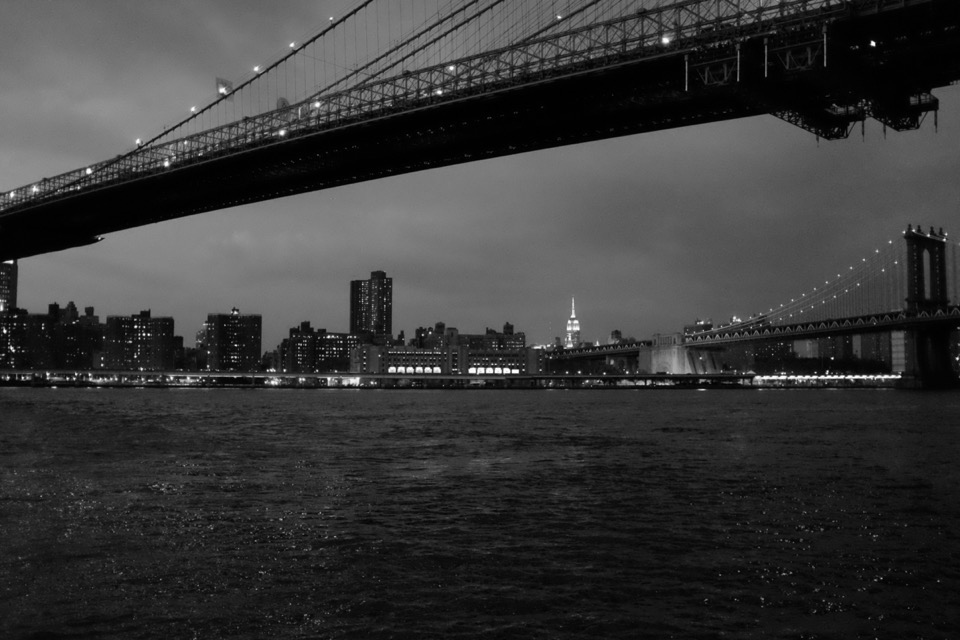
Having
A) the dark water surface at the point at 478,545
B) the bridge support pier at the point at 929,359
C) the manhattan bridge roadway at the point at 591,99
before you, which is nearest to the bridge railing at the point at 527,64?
the manhattan bridge roadway at the point at 591,99

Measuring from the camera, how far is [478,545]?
31.7 ft

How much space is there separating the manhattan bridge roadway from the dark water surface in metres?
9.30

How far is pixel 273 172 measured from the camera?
36094 millimetres

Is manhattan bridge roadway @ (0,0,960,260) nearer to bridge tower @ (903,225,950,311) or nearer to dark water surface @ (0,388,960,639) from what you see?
dark water surface @ (0,388,960,639)

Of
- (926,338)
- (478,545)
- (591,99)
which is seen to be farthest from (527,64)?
(926,338)

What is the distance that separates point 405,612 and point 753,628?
2.80 metres

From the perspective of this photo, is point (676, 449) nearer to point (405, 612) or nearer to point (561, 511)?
point (561, 511)

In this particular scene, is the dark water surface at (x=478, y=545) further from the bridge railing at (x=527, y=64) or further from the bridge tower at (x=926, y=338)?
the bridge tower at (x=926, y=338)

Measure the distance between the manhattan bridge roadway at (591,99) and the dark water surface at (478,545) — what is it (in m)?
9.30

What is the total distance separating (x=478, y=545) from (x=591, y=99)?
19.7 metres

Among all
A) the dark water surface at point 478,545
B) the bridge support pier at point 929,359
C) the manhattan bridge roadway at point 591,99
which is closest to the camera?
the dark water surface at point 478,545

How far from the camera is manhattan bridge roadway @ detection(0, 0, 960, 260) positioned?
20.0 m

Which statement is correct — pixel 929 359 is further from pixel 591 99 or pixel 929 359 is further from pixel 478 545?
pixel 478 545

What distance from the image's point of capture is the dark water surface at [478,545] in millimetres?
6840
